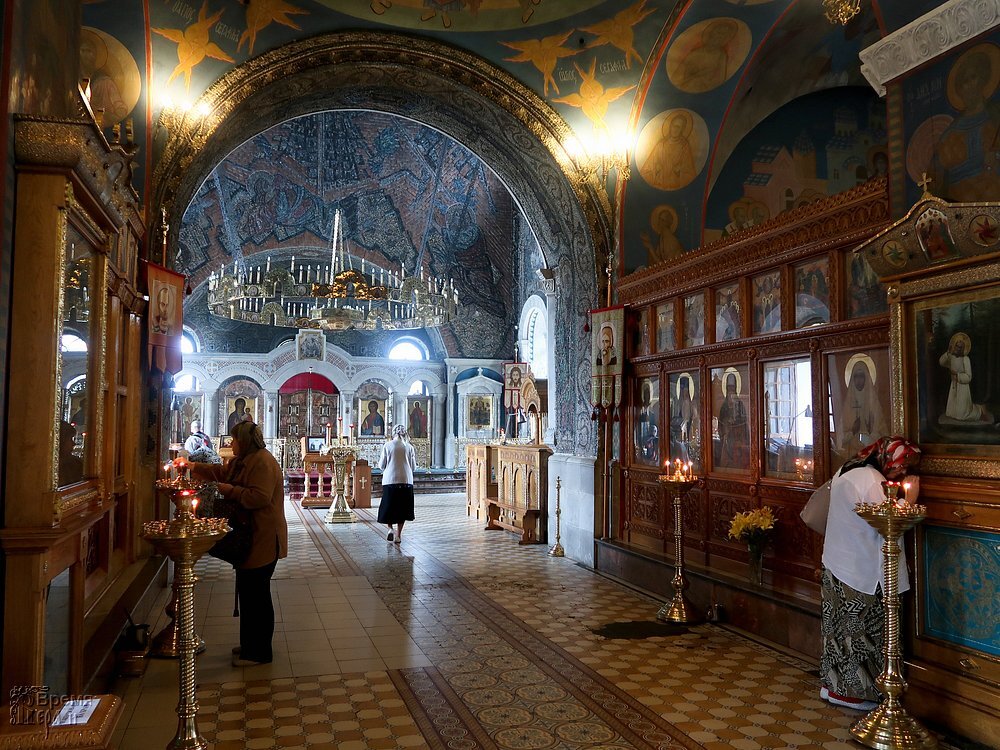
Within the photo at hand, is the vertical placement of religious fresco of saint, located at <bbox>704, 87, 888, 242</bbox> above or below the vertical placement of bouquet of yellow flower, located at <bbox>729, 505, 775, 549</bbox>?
above

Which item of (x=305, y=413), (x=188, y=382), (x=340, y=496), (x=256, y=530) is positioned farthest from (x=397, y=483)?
(x=188, y=382)

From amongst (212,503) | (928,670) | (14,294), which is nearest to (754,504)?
(928,670)

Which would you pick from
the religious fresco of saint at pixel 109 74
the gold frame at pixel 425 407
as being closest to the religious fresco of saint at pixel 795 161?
the religious fresco of saint at pixel 109 74

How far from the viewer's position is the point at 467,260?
902 inches

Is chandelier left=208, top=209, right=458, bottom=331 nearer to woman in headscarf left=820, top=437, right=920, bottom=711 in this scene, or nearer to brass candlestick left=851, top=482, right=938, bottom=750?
woman in headscarf left=820, top=437, right=920, bottom=711

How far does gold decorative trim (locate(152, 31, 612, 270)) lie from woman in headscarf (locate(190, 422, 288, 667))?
3.73 metres

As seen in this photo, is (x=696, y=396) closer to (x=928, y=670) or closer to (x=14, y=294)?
(x=928, y=670)

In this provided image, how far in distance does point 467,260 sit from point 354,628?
56.8ft

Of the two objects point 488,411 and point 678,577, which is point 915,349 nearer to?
point 678,577

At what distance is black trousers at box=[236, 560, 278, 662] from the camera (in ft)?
17.8

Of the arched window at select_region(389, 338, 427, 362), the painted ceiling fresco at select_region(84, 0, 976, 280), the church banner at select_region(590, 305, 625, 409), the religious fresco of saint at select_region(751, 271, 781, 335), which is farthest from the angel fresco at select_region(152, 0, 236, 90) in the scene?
the arched window at select_region(389, 338, 427, 362)

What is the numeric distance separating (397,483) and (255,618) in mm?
5471

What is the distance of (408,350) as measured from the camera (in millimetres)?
25922

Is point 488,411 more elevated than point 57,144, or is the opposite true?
point 57,144
